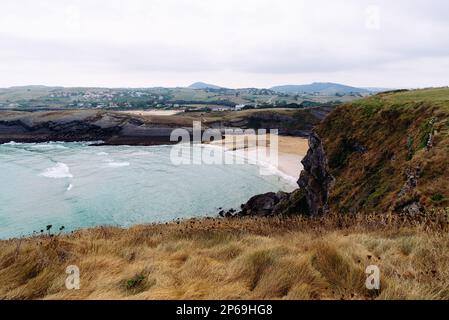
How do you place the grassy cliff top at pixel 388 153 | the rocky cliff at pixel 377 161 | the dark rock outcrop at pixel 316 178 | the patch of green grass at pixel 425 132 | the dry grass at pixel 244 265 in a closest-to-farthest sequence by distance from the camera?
the dry grass at pixel 244 265 → the grassy cliff top at pixel 388 153 → the rocky cliff at pixel 377 161 → the patch of green grass at pixel 425 132 → the dark rock outcrop at pixel 316 178

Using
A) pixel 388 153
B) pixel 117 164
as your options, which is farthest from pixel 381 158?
pixel 117 164

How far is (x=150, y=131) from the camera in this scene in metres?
101

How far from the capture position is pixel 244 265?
21.8 ft

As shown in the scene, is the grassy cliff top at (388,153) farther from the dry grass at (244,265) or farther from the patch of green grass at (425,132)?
the dry grass at (244,265)

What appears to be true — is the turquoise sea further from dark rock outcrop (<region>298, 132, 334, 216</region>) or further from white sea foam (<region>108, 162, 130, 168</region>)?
dark rock outcrop (<region>298, 132, 334, 216</region>)

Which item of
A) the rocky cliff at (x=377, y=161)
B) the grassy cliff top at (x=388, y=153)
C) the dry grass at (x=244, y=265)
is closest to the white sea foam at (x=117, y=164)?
the rocky cliff at (x=377, y=161)

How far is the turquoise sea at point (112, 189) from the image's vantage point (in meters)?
35.0

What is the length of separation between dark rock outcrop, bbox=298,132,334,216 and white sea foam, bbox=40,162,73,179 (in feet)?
124

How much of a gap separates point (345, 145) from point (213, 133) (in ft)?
255

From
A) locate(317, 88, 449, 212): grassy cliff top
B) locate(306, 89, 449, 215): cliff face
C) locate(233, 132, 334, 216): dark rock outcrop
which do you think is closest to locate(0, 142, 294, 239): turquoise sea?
locate(233, 132, 334, 216): dark rock outcrop

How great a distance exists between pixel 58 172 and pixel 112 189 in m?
16.7

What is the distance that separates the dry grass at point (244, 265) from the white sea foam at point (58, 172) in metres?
50.1
